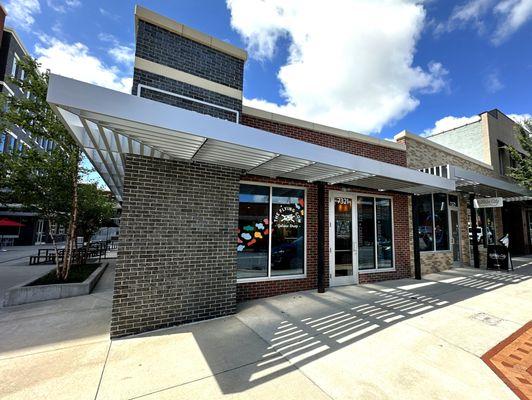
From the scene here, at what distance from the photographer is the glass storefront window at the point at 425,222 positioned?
966 cm

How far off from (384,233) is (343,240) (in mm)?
1794

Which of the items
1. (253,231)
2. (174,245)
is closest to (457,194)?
(253,231)

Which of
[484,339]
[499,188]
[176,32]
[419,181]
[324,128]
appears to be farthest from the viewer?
[499,188]

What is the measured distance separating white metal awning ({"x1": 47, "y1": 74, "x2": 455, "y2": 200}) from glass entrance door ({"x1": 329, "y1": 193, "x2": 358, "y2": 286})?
4.52 ft

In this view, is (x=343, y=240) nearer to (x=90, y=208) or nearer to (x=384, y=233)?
(x=384, y=233)

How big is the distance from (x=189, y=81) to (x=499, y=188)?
10.5 meters

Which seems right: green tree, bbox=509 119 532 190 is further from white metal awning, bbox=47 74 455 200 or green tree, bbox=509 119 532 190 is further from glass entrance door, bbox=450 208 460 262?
white metal awning, bbox=47 74 455 200

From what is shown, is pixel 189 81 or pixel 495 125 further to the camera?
pixel 495 125

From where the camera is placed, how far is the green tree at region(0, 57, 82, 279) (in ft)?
24.2

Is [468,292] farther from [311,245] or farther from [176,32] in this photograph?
[176,32]

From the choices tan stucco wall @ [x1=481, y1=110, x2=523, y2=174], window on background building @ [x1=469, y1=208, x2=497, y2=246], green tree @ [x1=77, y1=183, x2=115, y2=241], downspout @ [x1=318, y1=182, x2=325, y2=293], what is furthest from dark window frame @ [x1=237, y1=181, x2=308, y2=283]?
tan stucco wall @ [x1=481, y1=110, x2=523, y2=174]

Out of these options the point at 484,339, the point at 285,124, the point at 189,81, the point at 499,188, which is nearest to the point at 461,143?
the point at 499,188

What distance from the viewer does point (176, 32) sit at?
5.16 metres

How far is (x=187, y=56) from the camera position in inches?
207
